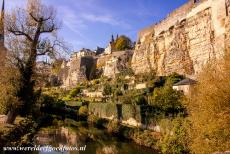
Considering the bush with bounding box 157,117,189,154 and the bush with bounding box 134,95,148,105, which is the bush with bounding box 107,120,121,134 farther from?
the bush with bounding box 157,117,189,154

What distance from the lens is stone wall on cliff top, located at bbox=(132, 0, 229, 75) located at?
28.5 meters

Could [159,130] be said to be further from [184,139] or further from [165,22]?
[165,22]

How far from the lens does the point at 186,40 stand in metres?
33.9

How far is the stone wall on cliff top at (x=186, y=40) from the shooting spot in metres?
28.5

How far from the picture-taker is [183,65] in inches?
1330

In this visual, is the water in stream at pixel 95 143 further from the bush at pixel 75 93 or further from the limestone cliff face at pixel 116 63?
the limestone cliff face at pixel 116 63

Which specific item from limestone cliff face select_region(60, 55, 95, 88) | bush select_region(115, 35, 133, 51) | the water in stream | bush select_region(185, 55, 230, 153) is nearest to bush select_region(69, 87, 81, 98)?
limestone cliff face select_region(60, 55, 95, 88)

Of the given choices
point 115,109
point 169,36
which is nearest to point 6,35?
point 115,109

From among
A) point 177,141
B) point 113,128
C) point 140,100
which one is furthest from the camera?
point 140,100

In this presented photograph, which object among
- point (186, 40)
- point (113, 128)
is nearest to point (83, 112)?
point (113, 128)

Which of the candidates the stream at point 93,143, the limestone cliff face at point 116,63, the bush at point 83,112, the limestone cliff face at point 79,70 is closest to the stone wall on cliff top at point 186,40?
the limestone cliff face at point 116,63

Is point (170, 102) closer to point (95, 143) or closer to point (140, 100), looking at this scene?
point (140, 100)

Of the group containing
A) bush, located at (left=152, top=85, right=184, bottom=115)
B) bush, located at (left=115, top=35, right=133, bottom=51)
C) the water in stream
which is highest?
bush, located at (left=115, top=35, right=133, bottom=51)

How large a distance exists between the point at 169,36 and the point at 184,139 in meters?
24.8
